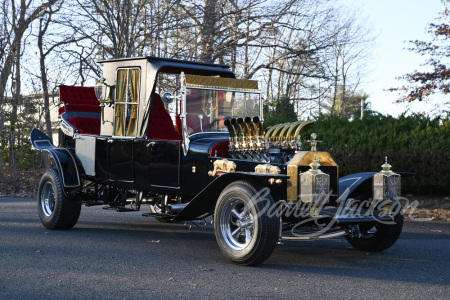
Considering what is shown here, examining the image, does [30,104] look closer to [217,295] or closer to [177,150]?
[177,150]

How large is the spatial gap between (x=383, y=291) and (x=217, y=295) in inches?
57.0

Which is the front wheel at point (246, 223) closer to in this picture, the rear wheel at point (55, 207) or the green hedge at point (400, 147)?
the rear wheel at point (55, 207)

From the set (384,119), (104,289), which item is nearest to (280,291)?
(104,289)

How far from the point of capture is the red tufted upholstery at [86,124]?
8.97 metres

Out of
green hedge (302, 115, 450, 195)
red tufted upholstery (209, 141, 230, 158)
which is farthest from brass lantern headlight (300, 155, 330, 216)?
green hedge (302, 115, 450, 195)

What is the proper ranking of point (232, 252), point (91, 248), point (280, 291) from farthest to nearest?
point (91, 248) → point (232, 252) → point (280, 291)

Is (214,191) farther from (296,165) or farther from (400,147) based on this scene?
(400,147)

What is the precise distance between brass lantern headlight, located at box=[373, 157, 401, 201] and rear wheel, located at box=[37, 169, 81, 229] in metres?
4.41

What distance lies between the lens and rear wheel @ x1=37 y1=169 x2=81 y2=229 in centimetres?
834

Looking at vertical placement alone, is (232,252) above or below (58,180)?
below

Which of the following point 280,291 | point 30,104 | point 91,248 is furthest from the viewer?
point 30,104

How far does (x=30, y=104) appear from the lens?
62.6ft

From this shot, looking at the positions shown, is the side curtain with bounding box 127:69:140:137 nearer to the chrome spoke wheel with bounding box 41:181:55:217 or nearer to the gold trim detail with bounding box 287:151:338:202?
the chrome spoke wheel with bounding box 41:181:55:217

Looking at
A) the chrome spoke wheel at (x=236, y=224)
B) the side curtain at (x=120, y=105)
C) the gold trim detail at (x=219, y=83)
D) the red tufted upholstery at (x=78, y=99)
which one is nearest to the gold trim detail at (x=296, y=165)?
the chrome spoke wheel at (x=236, y=224)
